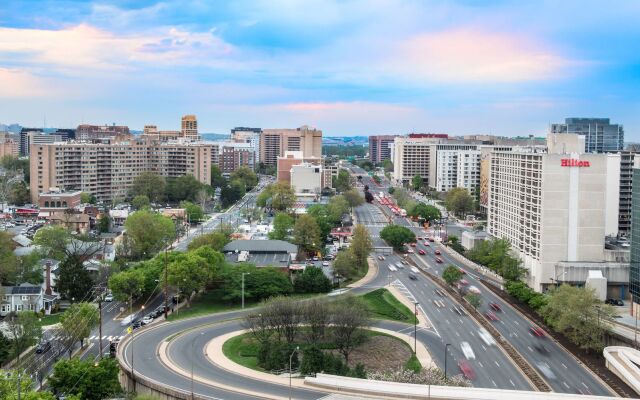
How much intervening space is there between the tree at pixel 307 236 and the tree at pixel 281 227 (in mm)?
2204

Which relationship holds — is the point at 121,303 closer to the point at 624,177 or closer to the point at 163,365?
the point at 163,365

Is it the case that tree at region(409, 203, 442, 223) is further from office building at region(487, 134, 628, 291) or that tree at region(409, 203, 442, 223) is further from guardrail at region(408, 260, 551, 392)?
office building at region(487, 134, 628, 291)

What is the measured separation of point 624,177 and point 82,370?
52.3 meters

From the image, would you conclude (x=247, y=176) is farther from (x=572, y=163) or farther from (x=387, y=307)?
(x=387, y=307)

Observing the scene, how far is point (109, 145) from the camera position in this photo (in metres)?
107

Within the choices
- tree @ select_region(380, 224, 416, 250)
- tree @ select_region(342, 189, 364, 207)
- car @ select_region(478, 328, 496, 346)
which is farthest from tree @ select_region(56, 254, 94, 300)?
tree @ select_region(342, 189, 364, 207)

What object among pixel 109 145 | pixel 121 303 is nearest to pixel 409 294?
pixel 121 303

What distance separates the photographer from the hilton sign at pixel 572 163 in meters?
49.3

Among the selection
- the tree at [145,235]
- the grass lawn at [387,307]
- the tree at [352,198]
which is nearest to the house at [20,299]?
the tree at [145,235]

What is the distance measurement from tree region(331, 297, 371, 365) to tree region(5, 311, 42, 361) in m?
15.5

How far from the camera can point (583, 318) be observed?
3838cm

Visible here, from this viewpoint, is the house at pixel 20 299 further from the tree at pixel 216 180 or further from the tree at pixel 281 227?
the tree at pixel 216 180

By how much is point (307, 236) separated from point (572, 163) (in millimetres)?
25621

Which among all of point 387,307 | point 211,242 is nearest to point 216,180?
point 211,242
